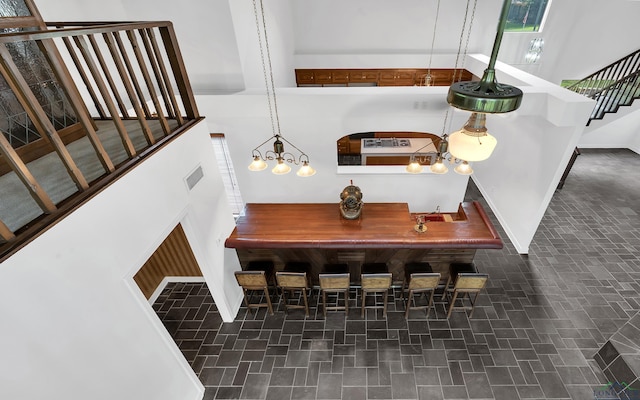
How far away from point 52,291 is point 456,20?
350 inches

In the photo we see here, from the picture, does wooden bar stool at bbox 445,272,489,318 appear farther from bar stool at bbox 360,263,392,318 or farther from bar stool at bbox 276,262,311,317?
bar stool at bbox 276,262,311,317

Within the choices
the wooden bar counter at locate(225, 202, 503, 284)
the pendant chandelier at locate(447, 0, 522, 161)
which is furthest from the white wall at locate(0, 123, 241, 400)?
the pendant chandelier at locate(447, 0, 522, 161)

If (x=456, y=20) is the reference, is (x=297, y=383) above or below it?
below

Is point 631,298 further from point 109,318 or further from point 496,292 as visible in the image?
point 109,318

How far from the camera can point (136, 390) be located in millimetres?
2559

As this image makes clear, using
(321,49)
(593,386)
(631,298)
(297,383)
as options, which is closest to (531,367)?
(593,386)

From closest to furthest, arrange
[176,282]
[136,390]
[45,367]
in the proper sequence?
1. [45,367]
2. [136,390]
3. [176,282]

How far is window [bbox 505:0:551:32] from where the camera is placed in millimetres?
7395

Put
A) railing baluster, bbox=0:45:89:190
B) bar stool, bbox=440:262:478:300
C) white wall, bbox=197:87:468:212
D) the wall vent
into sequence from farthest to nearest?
white wall, bbox=197:87:468:212
bar stool, bbox=440:262:478:300
the wall vent
railing baluster, bbox=0:45:89:190

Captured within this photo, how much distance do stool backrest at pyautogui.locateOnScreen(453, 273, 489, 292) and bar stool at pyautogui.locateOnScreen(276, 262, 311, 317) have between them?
7.15 feet

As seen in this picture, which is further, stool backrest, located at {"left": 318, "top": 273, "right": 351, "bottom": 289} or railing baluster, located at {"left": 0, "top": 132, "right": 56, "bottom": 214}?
stool backrest, located at {"left": 318, "top": 273, "right": 351, "bottom": 289}

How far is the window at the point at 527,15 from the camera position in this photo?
739cm

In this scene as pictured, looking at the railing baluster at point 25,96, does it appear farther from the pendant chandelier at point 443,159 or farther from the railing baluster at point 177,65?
the pendant chandelier at point 443,159

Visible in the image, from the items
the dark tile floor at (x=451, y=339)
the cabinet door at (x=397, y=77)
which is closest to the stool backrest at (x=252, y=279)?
the dark tile floor at (x=451, y=339)
